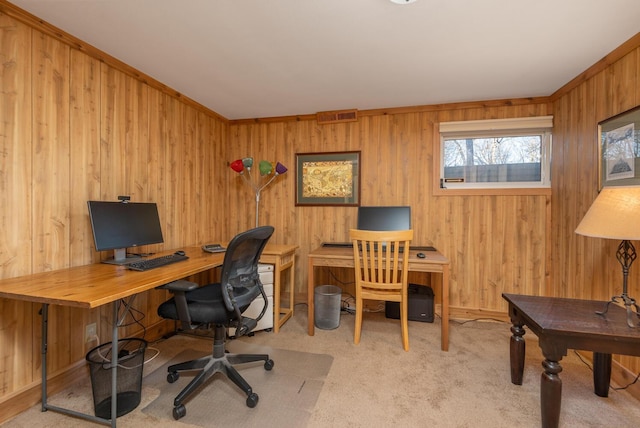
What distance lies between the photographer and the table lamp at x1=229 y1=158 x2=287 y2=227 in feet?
10.4

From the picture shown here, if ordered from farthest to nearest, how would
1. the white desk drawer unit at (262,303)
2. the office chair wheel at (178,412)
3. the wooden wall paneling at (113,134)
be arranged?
the white desk drawer unit at (262,303) < the wooden wall paneling at (113,134) < the office chair wheel at (178,412)

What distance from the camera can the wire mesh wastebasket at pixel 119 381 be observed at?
60.2 inches

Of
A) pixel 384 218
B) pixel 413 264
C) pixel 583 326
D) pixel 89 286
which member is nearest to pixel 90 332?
pixel 89 286

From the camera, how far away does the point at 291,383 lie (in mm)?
1835

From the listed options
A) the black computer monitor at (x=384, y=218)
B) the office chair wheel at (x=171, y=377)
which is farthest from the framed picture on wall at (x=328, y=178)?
the office chair wheel at (x=171, y=377)

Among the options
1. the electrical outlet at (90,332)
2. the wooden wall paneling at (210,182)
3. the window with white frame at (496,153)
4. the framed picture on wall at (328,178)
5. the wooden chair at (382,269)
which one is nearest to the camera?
the electrical outlet at (90,332)

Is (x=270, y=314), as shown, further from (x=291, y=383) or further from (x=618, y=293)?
(x=618, y=293)

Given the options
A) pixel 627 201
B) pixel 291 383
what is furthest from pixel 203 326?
pixel 627 201

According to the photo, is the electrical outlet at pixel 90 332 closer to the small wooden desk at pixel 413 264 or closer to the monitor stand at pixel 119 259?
the monitor stand at pixel 119 259

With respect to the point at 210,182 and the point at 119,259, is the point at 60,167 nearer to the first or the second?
the point at 119,259

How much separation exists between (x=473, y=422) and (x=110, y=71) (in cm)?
328

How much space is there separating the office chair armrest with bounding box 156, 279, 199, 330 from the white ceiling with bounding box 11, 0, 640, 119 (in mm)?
1523

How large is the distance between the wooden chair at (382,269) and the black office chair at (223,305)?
2.80 ft

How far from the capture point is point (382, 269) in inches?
91.3
